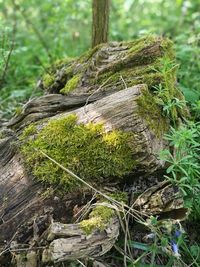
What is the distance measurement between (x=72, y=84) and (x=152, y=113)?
2.84 feet

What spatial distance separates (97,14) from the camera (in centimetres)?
354

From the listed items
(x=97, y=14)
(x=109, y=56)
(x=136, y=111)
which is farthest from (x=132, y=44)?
(x=136, y=111)

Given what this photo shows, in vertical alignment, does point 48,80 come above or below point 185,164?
above

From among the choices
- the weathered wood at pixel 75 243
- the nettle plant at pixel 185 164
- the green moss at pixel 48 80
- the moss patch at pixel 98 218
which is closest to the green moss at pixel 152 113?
the nettle plant at pixel 185 164

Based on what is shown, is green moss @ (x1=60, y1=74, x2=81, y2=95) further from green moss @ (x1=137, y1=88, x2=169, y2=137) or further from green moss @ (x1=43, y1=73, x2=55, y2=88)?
green moss @ (x1=137, y1=88, x2=169, y2=137)

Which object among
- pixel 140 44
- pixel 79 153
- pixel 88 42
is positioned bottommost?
pixel 88 42

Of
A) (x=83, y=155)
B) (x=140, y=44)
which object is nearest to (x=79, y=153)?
(x=83, y=155)

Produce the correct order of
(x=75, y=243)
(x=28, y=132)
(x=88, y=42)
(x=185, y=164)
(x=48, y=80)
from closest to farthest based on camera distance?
1. (x=75, y=243)
2. (x=185, y=164)
3. (x=28, y=132)
4. (x=48, y=80)
5. (x=88, y=42)

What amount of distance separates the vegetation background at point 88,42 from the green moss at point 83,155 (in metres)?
0.30

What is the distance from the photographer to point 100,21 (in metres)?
3.56

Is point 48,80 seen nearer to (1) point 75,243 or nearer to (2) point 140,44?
(2) point 140,44

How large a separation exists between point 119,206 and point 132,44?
4.74ft

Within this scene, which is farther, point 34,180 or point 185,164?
point 34,180

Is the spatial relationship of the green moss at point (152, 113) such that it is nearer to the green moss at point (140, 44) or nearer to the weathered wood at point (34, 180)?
the weathered wood at point (34, 180)
